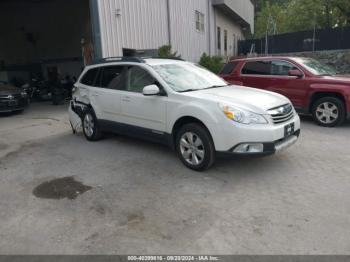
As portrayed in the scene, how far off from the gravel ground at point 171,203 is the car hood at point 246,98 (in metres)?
1.01

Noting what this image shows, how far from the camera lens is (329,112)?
27.1 ft

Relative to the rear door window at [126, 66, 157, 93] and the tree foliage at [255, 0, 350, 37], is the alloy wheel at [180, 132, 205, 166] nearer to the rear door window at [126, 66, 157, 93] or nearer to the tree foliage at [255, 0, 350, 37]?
the rear door window at [126, 66, 157, 93]

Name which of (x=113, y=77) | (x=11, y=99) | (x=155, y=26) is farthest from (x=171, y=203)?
(x=155, y=26)

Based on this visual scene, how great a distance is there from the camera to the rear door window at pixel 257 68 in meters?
9.36

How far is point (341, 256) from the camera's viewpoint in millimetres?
3137

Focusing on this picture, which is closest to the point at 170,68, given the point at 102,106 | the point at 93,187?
the point at 102,106

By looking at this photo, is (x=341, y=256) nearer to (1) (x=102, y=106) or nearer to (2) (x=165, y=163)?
(2) (x=165, y=163)

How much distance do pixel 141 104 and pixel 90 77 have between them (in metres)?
1.98

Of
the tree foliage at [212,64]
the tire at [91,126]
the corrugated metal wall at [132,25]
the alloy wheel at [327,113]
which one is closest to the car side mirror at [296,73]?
the alloy wheel at [327,113]

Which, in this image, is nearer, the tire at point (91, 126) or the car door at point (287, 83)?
the tire at point (91, 126)

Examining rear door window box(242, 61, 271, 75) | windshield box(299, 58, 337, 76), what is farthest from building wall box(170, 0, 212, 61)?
windshield box(299, 58, 337, 76)

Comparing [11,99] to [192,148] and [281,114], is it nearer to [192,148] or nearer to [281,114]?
[192,148]

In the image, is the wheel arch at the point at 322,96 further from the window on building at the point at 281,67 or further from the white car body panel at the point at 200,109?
the white car body panel at the point at 200,109

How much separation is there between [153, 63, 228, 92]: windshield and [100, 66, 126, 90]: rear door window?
2.71 ft
